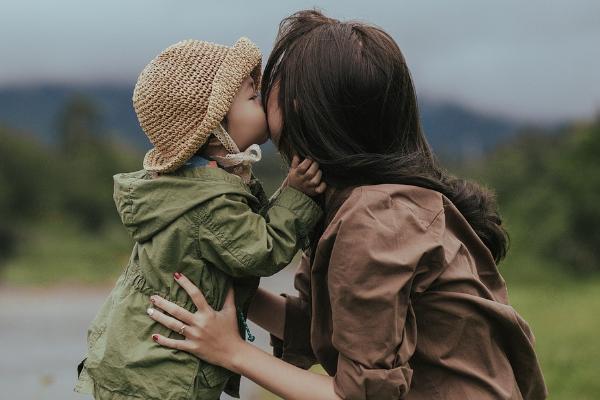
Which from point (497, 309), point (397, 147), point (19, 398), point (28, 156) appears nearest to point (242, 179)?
point (397, 147)

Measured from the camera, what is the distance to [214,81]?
2.50m

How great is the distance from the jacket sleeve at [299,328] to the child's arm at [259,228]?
0.39 meters

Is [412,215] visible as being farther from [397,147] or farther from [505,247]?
[505,247]

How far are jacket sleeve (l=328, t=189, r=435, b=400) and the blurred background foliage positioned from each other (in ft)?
2.18

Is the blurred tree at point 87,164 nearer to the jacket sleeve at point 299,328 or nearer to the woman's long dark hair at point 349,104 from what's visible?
the jacket sleeve at point 299,328

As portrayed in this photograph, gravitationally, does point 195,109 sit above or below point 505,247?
above

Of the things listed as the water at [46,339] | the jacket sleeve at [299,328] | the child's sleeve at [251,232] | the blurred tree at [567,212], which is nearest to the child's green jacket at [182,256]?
the child's sleeve at [251,232]

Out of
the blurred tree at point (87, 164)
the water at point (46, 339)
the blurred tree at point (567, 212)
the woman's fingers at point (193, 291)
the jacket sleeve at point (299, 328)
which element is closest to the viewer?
the woman's fingers at point (193, 291)

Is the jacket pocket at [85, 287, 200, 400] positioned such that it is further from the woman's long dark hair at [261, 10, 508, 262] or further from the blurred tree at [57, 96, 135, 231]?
the blurred tree at [57, 96, 135, 231]

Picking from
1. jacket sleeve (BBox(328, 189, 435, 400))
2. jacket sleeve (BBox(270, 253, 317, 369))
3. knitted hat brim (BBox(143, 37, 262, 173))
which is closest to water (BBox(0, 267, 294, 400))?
jacket sleeve (BBox(270, 253, 317, 369))

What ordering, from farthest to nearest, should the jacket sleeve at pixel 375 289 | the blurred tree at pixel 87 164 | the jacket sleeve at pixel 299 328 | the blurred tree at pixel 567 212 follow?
1. the blurred tree at pixel 87 164
2. the blurred tree at pixel 567 212
3. the jacket sleeve at pixel 299 328
4. the jacket sleeve at pixel 375 289

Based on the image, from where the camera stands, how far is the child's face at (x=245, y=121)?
8.34ft

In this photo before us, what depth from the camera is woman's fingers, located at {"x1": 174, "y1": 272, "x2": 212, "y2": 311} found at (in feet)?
8.12

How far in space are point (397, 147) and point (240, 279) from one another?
56 cm
